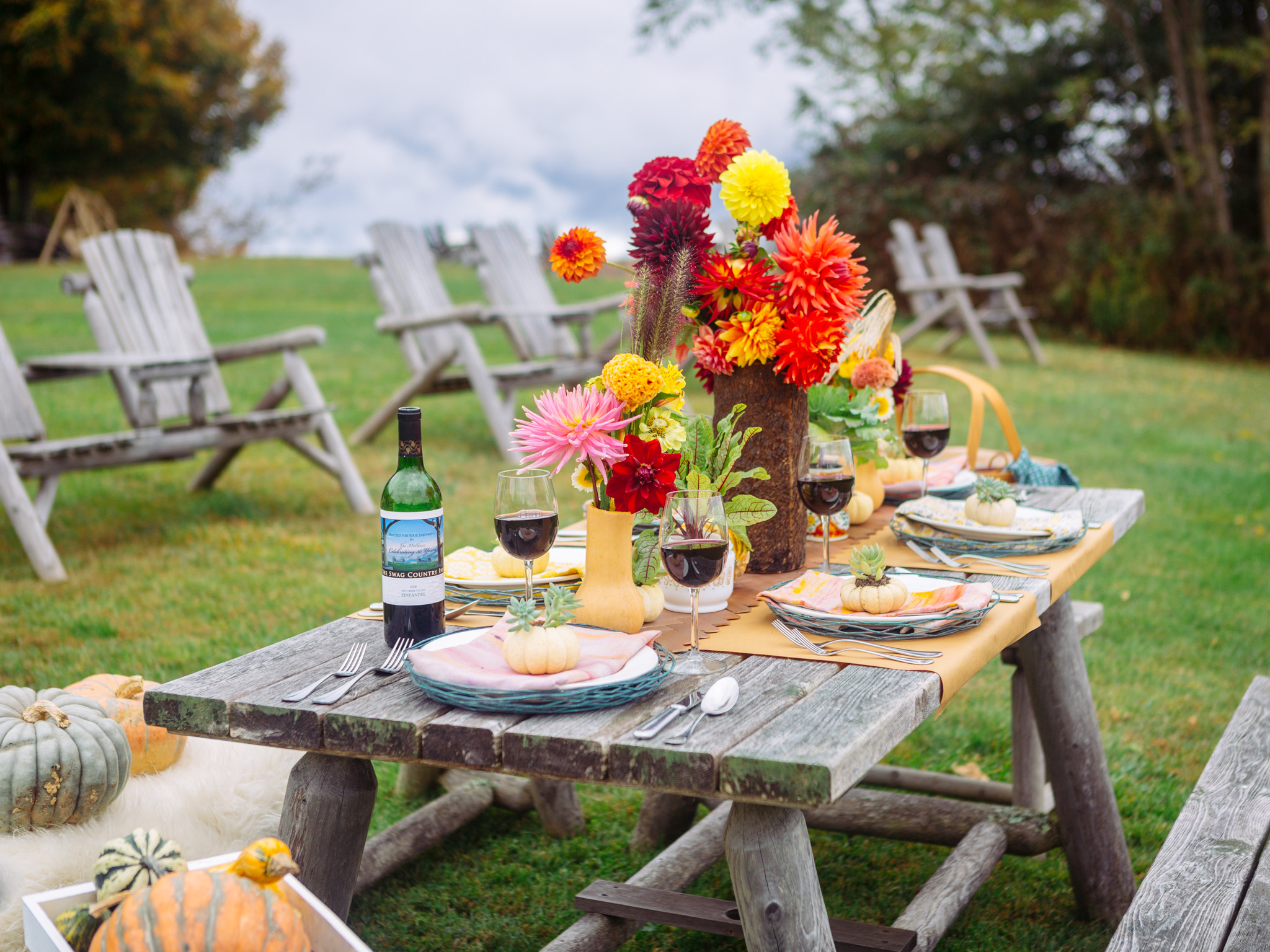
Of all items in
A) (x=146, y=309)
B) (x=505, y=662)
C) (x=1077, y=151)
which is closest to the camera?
(x=505, y=662)

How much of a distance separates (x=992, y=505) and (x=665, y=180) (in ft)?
2.79

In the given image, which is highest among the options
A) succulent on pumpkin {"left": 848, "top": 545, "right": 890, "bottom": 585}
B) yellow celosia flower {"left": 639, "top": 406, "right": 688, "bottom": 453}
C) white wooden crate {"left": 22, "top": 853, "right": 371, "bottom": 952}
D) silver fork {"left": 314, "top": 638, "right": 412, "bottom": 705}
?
yellow celosia flower {"left": 639, "top": 406, "right": 688, "bottom": 453}

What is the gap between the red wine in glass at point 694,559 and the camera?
1.51 metres

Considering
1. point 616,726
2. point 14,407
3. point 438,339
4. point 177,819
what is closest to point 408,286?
point 438,339

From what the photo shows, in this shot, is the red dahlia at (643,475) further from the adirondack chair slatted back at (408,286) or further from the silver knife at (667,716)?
the adirondack chair slatted back at (408,286)

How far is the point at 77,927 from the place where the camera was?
4.33ft

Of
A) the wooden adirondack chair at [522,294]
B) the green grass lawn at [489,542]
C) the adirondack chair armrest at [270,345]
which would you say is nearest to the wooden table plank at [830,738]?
the green grass lawn at [489,542]

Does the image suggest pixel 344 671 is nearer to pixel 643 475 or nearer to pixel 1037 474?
pixel 643 475

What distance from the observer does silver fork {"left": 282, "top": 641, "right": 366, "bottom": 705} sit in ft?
4.65

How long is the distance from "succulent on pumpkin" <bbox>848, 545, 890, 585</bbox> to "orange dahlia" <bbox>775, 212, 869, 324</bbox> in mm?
390

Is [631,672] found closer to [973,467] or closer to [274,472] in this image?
[973,467]

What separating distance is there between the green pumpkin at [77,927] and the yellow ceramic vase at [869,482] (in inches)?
60.8

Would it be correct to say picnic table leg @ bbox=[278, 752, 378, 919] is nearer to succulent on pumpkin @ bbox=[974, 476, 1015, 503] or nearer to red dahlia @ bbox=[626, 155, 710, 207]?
red dahlia @ bbox=[626, 155, 710, 207]

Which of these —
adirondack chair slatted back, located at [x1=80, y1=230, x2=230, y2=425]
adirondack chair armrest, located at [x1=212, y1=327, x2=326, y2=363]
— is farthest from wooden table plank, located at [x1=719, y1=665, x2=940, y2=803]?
adirondack chair slatted back, located at [x1=80, y1=230, x2=230, y2=425]
